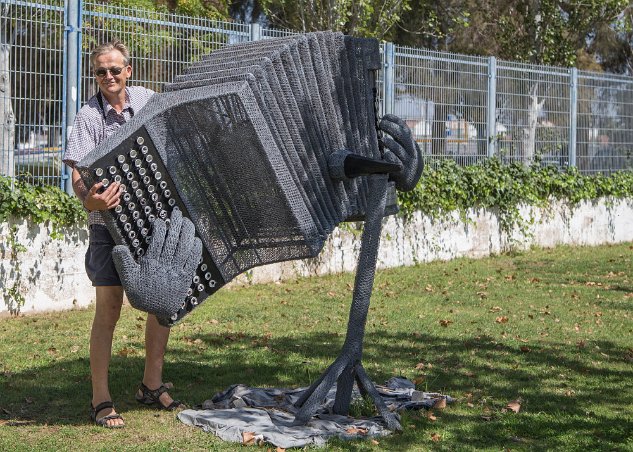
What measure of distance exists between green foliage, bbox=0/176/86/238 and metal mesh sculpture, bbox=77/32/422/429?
4304 mm

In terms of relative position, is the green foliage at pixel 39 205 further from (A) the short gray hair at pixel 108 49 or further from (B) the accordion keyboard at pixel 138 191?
(B) the accordion keyboard at pixel 138 191

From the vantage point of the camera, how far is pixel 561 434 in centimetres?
601

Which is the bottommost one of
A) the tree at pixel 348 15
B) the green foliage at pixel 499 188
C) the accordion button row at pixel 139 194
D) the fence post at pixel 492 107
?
the green foliage at pixel 499 188

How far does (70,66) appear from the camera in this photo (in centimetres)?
1014

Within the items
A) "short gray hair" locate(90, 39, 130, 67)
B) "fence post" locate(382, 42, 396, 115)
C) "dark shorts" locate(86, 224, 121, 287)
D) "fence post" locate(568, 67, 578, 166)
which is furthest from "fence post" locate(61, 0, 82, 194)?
"fence post" locate(568, 67, 578, 166)

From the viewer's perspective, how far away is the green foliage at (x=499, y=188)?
46.5 feet

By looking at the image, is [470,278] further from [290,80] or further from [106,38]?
[290,80]

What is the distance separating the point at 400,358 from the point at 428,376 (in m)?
0.64

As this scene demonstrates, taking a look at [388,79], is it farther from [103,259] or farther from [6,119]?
[103,259]

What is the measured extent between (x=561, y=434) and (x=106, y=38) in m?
6.58

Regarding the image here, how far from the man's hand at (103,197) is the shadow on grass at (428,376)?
1477mm

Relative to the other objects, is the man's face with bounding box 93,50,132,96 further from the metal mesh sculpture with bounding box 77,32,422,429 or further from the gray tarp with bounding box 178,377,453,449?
the gray tarp with bounding box 178,377,453,449

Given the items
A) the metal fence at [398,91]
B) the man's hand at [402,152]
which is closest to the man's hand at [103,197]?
the man's hand at [402,152]

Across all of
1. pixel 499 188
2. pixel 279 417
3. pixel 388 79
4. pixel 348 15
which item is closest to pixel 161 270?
pixel 279 417
